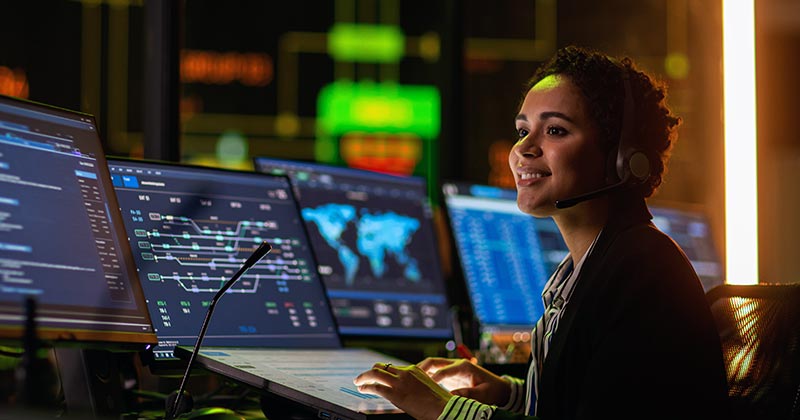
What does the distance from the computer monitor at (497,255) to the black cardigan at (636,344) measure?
908 millimetres

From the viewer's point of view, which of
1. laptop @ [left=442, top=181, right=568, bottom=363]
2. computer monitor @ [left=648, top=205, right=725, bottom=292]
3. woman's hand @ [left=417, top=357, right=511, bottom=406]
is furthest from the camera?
computer monitor @ [left=648, top=205, right=725, bottom=292]

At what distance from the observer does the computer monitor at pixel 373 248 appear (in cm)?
200

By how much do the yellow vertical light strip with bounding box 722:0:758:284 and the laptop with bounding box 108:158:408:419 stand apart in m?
1.67

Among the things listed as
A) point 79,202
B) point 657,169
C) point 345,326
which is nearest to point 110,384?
point 79,202

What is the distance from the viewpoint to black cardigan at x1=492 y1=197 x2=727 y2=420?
1197 millimetres

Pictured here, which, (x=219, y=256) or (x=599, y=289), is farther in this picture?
(x=219, y=256)

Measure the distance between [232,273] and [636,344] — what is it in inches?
27.5

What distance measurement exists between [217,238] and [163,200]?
111 millimetres

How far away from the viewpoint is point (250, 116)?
6973mm

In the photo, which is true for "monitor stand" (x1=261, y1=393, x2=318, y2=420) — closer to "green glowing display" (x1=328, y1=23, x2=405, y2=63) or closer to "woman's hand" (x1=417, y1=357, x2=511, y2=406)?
"woman's hand" (x1=417, y1=357, x2=511, y2=406)

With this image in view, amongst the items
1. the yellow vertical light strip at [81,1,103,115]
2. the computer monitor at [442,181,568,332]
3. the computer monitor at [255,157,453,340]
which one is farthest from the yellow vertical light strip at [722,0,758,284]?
the yellow vertical light strip at [81,1,103,115]

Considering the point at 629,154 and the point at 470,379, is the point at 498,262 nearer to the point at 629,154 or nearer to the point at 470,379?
the point at 470,379

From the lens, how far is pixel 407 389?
4.25ft

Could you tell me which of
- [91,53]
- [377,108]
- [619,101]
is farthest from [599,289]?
[377,108]
